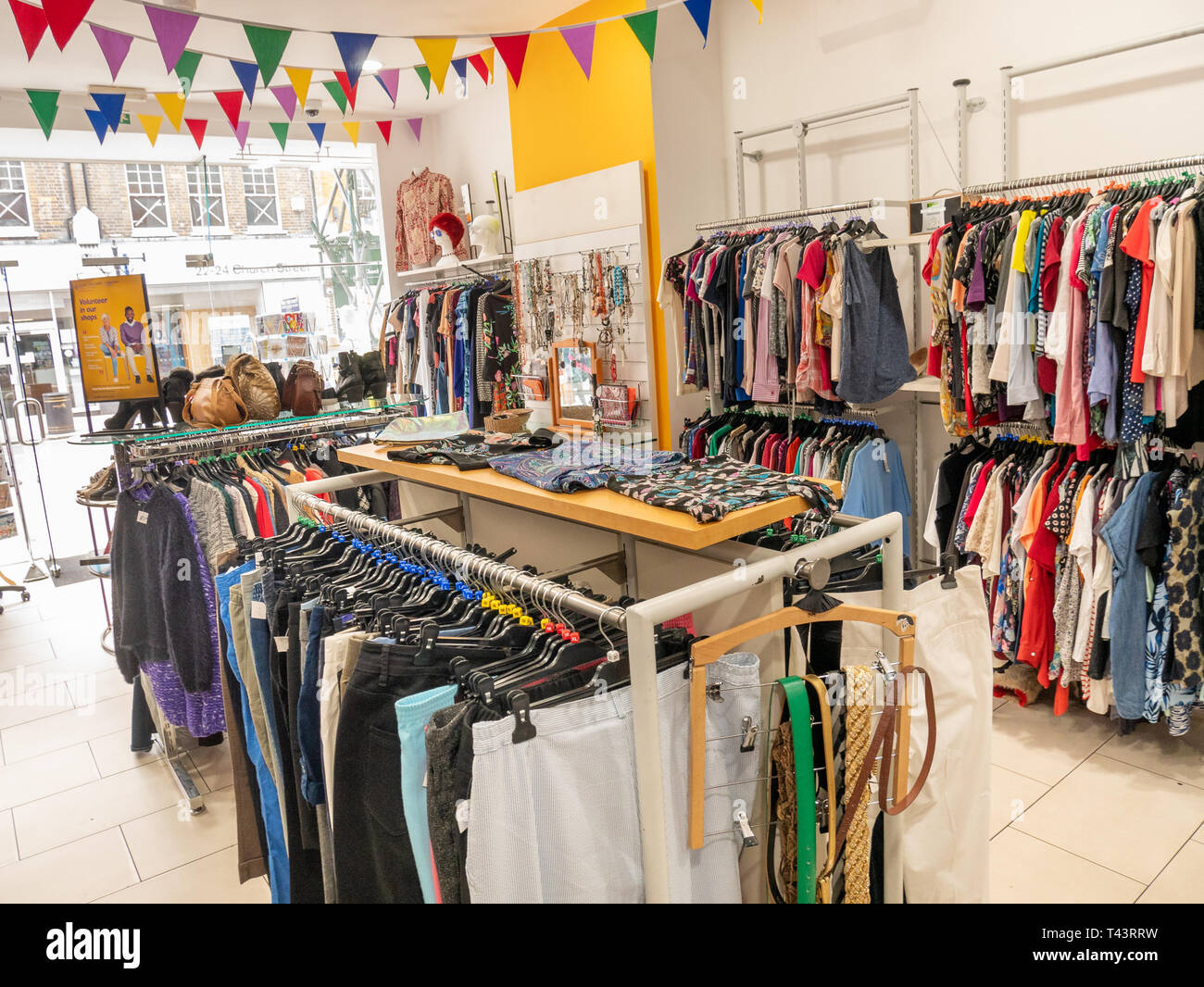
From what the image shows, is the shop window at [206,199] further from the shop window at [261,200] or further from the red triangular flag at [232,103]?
the red triangular flag at [232,103]

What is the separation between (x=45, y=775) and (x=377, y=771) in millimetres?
2826

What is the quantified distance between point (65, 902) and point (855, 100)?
4.48m

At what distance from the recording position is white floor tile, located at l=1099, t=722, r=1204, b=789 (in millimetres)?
2961

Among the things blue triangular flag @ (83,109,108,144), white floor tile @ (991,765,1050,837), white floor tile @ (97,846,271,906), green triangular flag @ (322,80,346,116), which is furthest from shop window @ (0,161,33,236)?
white floor tile @ (991,765,1050,837)

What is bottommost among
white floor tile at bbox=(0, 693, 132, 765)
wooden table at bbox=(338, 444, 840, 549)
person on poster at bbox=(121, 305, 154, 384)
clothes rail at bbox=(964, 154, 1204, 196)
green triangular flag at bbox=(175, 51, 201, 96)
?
white floor tile at bbox=(0, 693, 132, 765)

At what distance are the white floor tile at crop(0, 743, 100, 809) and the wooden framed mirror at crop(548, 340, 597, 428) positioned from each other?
9.50 ft

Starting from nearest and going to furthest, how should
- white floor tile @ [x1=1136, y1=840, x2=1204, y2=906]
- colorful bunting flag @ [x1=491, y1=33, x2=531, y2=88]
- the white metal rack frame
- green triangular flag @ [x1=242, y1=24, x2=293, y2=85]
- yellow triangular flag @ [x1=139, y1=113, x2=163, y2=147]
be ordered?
1. the white metal rack frame
2. white floor tile @ [x1=1136, y1=840, x2=1204, y2=906]
3. green triangular flag @ [x1=242, y1=24, x2=293, y2=85]
4. colorful bunting flag @ [x1=491, y1=33, x2=531, y2=88]
5. yellow triangular flag @ [x1=139, y1=113, x2=163, y2=147]

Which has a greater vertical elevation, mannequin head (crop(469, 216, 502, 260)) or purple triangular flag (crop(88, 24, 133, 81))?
purple triangular flag (crop(88, 24, 133, 81))

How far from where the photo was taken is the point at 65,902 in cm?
270

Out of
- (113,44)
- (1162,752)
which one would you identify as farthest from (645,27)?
(1162,752)

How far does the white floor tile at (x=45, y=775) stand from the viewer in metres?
3.42

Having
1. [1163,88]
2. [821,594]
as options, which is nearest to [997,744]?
[821,594]

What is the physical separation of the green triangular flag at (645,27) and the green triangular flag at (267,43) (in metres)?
1.50

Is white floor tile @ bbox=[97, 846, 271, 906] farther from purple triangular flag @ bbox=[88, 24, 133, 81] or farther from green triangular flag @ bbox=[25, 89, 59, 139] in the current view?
green triangular flag @ bbox=[25, 89, 59, 139]
